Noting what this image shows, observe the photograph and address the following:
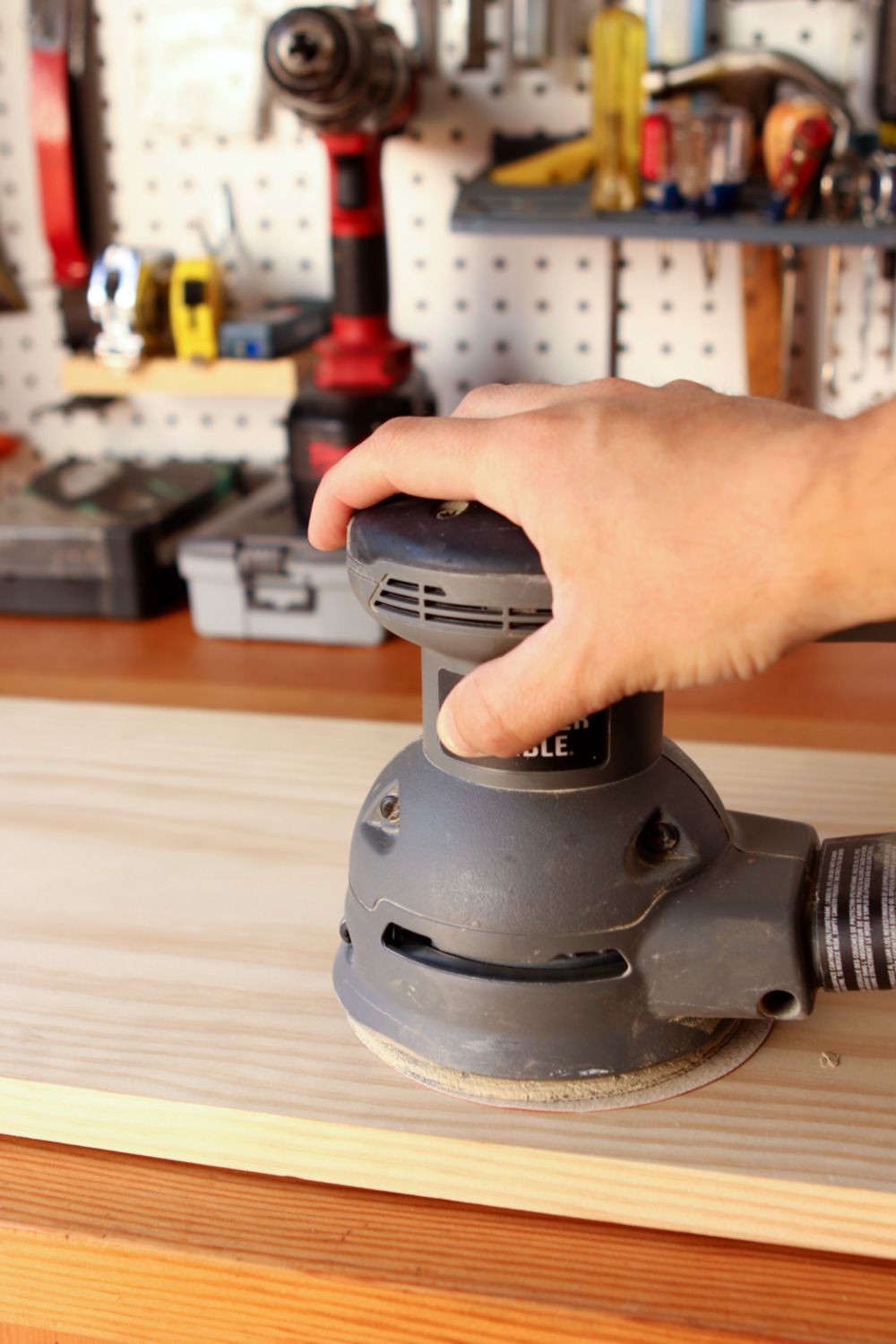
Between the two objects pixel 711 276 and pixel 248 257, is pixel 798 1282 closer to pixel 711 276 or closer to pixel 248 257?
pixel 711 276

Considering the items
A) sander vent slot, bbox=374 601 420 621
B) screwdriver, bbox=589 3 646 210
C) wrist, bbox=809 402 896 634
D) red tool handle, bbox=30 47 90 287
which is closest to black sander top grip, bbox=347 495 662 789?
sander vent slot, bbox=374 601 420 621

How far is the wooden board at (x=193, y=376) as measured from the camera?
4.74ft

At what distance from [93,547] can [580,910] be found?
3.42ft

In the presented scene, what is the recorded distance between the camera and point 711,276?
1454 mm

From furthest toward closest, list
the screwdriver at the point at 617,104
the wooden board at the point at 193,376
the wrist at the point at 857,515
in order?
1. the wooden board at the point at 193,376
2. the screwdriver at the point at 617,104
3. the wrist at the point at 857,515

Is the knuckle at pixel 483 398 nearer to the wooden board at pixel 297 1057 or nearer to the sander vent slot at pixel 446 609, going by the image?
the sander vent slot at pixel 446 609

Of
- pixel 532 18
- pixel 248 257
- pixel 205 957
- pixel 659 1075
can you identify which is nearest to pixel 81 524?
pixel 248 257

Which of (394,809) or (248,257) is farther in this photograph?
(248,257)

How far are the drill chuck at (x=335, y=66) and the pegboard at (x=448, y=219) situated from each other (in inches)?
7.4

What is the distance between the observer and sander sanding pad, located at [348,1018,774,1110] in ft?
1.79

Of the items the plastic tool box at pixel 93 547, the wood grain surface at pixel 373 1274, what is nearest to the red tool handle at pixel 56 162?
the plastic tool box at pixel 93 547

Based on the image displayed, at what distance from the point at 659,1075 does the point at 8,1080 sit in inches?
11.9

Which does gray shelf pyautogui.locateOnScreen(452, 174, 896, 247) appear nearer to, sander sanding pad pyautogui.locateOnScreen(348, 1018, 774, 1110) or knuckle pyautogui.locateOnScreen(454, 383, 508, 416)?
knuckle pyautogui.locateOnScreen(454, 383, 508, 416)

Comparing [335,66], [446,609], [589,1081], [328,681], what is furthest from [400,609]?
[335,66]
